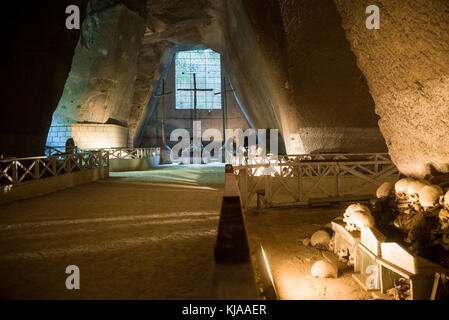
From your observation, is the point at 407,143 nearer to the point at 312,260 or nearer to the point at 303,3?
the point at 312,260

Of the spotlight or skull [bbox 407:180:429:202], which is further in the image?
skull [bbox 407:180:429:202]

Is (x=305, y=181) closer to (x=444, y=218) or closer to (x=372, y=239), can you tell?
(x=372, y=239)

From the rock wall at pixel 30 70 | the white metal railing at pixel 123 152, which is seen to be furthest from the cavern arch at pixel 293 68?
the white metal railing at pixel 123 152

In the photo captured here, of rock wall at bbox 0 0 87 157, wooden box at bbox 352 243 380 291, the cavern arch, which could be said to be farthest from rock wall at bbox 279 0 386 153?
rock wall at bbox 0 0 87 157

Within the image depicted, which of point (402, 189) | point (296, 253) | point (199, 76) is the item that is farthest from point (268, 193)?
point (199, 76)

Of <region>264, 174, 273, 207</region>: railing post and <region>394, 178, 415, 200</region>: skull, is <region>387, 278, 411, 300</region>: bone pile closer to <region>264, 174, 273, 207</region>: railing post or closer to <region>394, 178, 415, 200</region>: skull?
<region>394, 178, 415, 200</region>: skull

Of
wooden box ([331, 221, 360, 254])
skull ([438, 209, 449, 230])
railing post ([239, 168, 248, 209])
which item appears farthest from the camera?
railing post ([239, 168, 248, 209])

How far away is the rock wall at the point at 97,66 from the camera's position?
53.0 ft

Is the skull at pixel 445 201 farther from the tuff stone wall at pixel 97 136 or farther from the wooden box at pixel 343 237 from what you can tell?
the tuff stone wall at pixel 97 136

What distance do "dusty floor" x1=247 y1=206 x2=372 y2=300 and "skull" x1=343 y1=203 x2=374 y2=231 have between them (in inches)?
26.3

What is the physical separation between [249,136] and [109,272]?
79.1ft

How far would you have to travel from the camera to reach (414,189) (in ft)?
14.5

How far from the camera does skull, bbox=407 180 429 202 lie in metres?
4.36
